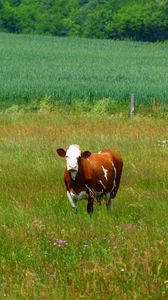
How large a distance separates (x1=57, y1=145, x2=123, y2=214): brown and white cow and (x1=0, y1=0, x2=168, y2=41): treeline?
79977mm

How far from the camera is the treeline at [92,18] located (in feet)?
300

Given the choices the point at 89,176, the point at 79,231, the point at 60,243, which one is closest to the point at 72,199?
the point at 89,176

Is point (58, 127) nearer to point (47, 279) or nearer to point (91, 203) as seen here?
point (91, 203)

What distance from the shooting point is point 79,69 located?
45.3m

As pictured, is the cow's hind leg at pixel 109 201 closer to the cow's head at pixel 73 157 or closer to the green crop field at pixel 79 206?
the green crop field at pixel 79 206

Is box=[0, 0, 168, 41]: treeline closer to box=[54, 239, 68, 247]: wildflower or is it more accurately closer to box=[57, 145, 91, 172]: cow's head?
box=[57, 145, 91, 172]: cow's head

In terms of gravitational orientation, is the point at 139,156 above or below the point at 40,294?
below

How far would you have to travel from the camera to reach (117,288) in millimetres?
6562

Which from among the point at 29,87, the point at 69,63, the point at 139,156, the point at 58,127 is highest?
the point at 139,156

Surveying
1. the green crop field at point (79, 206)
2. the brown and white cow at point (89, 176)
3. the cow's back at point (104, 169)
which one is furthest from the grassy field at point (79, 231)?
the cow's back at point (104, 169)

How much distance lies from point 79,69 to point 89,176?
34.8 metres

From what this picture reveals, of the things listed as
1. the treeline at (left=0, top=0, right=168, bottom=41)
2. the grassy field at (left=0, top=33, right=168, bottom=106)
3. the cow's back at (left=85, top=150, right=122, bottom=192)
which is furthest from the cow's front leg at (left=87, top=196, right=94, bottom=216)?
the treeline at (left=0, top=0, right=168, bottom=41)

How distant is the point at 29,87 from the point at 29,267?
2537 centimetres

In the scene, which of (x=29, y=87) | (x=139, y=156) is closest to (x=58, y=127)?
(x=139, y=156)
